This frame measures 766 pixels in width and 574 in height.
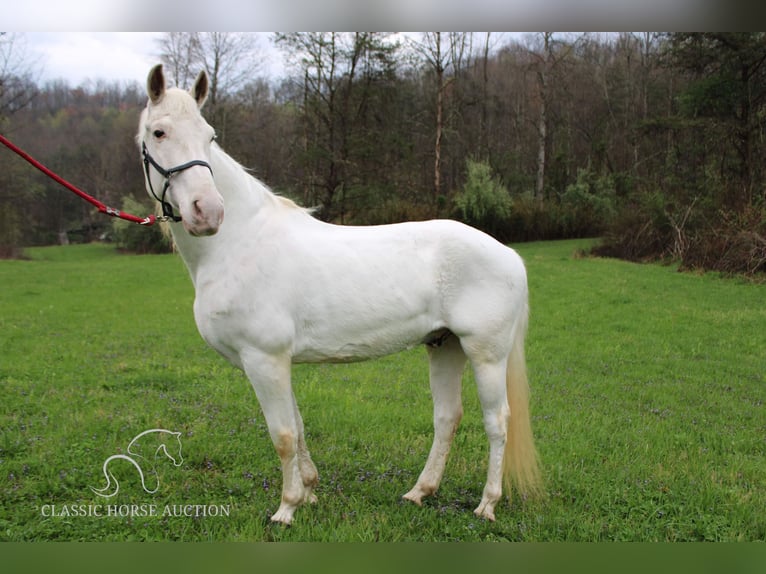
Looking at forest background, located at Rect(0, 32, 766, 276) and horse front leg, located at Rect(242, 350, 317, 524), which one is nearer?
horse front leg, located at Rect(242, 350, 317, 524)

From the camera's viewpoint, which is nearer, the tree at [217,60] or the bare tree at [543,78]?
the tree at [217,60]

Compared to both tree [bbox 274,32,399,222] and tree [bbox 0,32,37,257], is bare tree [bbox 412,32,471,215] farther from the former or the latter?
tree [bbox 0,32,37,257]

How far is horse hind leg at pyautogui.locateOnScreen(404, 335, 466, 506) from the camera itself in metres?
2.95

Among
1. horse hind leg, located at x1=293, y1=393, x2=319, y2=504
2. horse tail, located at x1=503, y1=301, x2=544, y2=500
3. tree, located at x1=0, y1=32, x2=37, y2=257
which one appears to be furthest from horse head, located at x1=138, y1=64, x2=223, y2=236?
tree, located at x1=0, y1=32, x2=37, y2=257

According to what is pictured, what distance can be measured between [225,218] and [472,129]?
556 centimetres

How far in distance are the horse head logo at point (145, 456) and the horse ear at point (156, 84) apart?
175 cm

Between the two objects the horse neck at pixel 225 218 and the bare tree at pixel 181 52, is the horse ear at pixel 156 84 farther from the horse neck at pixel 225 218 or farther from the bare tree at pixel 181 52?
the bare tree at pixel 181 52

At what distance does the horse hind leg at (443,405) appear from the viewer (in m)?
2.95

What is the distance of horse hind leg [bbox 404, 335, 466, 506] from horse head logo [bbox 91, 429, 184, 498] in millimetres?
1471

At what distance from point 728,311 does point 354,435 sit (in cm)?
527

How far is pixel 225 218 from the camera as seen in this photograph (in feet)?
8.44

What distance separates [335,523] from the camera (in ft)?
8.68

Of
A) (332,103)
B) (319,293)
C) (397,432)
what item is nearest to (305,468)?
(319,293)

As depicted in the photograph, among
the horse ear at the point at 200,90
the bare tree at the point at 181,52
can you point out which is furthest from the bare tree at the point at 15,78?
the horse ear at the point at 200,90
